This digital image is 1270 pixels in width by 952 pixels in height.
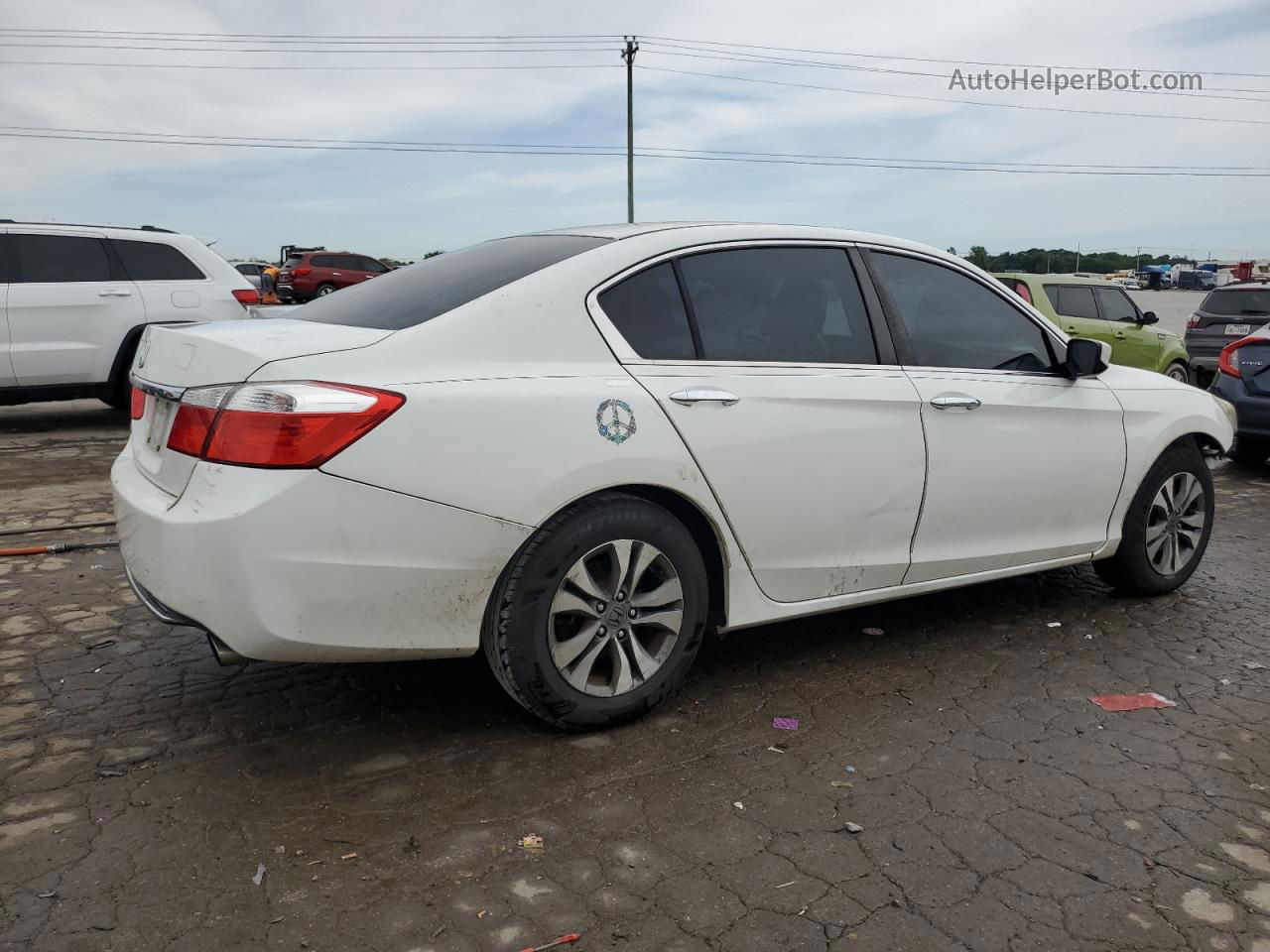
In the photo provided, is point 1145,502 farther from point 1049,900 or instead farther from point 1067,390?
point 1049,900

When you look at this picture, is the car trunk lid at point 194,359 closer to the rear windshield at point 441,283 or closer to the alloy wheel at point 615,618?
the rear windshield at point 441,283

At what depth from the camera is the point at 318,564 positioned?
2.89m

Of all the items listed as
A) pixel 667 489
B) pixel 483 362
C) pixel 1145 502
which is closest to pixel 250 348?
pixel 483 362

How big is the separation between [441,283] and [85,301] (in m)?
7.51

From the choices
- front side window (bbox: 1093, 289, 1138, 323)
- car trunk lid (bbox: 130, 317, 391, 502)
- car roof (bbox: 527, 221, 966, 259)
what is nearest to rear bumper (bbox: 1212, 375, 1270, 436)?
front side window (bbox: 1093, 289, 1138, 323)

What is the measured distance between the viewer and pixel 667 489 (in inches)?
135

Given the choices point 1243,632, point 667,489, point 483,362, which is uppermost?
point 483,362

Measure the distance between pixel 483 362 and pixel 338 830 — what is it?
1.34m

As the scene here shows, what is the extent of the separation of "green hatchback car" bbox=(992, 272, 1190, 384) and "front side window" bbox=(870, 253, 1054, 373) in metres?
8.89

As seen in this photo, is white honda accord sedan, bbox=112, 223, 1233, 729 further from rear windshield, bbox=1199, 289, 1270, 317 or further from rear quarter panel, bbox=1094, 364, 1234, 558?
rear windshield, bbox=1199, 289, 1270, 317

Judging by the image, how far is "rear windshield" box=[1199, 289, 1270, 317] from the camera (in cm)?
1433

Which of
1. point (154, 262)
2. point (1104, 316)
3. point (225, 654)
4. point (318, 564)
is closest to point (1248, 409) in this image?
point (1104, 316)

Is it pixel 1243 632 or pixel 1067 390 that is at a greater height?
pixel 1067 390

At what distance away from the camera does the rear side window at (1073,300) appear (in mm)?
13414
